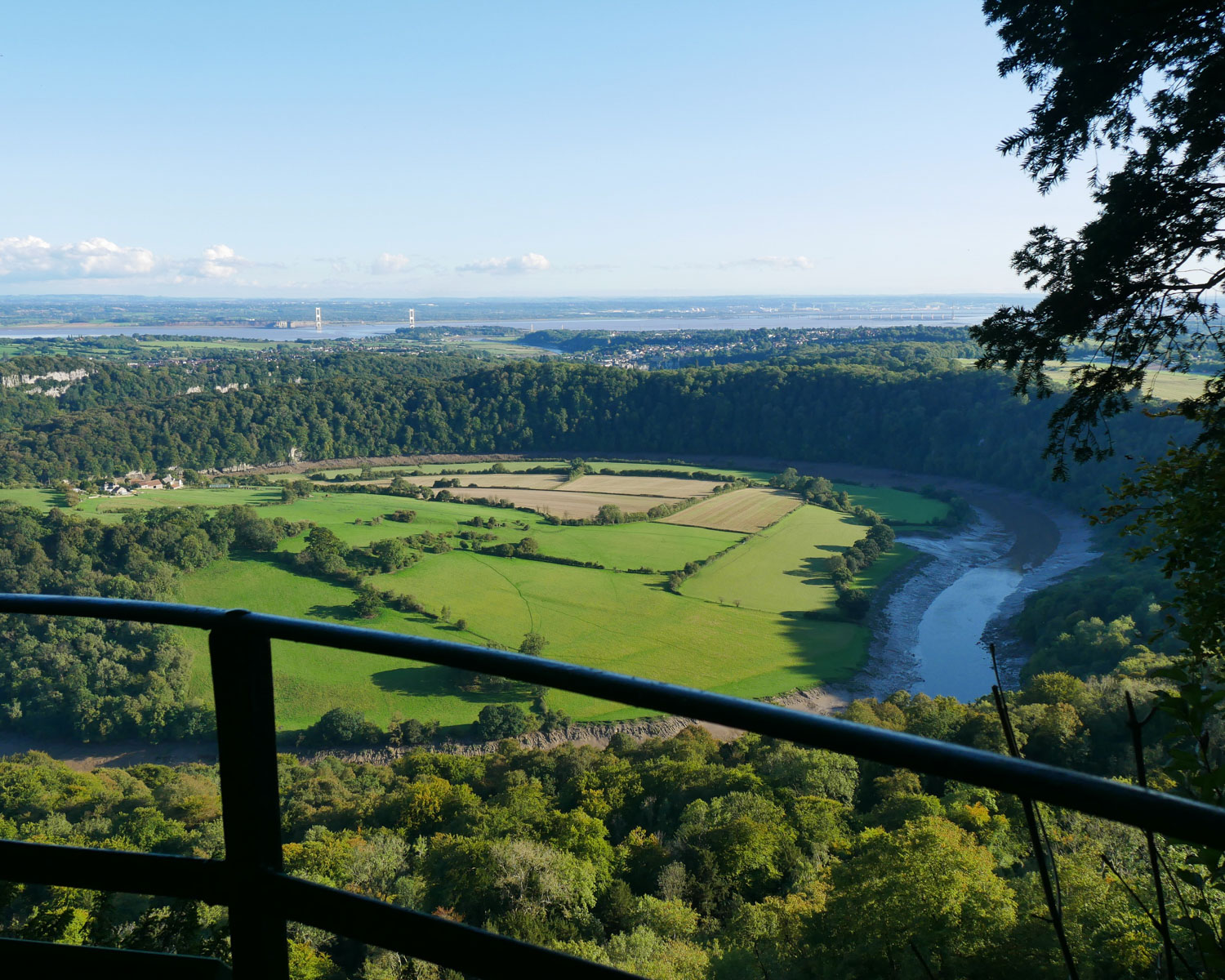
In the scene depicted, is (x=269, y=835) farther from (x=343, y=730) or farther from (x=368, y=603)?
(x=368, y=603)

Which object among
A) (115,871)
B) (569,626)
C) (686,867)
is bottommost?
(569,626)

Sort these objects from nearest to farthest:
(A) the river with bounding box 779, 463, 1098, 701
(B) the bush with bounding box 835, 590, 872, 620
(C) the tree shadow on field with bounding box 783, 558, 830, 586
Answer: (A) the river with bounding box 779, 463, 1098, 701, (B) the bush with bounding box 835, 590, 872, 620, (C) the tree shadow on field with bounding box 783, 558, 830, 586

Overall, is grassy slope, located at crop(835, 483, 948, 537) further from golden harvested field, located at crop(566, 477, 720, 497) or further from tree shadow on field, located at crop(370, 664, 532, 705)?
tree shadow on field, located at crop(370, 664, 532, 705)

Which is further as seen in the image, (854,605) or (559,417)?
(559,417)

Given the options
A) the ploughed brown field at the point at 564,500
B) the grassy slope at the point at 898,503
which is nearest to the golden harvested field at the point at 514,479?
the ploughed brown field at the point at 564,500

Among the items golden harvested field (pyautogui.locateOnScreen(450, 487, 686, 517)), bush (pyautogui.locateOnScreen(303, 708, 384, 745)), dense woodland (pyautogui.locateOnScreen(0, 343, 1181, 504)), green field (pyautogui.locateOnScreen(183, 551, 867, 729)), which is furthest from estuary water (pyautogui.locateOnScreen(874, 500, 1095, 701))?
golden harvested field (pyautogui.locateOnScreen(450, 487, 686, 517))

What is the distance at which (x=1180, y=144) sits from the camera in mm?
6562

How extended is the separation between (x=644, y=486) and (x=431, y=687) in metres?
41.4

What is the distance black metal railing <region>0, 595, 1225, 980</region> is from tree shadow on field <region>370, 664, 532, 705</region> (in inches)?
834

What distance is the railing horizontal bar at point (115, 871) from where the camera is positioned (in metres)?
1.28

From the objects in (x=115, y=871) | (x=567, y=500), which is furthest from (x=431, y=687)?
(x=567, y=500)

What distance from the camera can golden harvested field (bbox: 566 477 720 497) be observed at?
63.5 meters

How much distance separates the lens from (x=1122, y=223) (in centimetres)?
680

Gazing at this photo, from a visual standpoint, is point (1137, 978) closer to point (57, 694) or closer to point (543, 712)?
point (543, 712)
